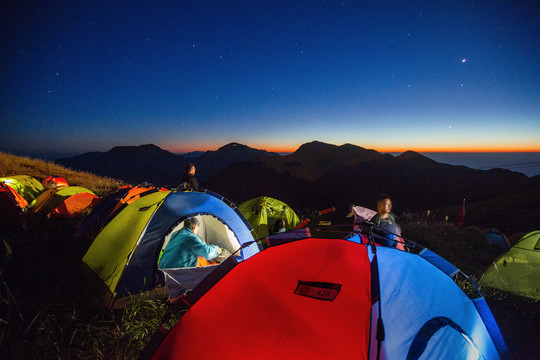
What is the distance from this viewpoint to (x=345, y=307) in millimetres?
1915

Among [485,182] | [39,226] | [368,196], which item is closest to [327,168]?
[368,196]

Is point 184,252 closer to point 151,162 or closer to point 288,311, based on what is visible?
point 288,311

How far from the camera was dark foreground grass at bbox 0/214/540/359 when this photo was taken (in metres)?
2.68

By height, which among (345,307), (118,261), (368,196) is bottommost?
(368,196)

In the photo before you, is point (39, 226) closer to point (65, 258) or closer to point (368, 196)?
point (65, 258)

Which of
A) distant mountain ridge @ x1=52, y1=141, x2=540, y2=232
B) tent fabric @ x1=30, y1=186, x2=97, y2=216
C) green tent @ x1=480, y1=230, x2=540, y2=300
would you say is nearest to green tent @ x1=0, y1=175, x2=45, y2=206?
tent fabric @ x1=30, y1=186, x2=97, y2=216

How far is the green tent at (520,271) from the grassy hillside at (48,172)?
14.8 metres

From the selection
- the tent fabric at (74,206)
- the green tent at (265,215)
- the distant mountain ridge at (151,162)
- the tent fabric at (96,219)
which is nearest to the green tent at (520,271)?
the green tent at (265,215)

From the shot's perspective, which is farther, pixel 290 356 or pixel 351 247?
pixel 351 247

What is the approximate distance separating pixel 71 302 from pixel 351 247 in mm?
4212

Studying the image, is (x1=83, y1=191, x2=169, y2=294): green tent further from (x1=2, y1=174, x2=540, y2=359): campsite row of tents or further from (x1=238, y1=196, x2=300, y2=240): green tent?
(x1=238, y1=196, x2=300, y2=240): green tent

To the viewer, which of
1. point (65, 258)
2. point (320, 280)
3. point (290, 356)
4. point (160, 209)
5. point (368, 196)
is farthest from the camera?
point (368, 196)

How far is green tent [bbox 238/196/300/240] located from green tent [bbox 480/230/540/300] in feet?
17.1

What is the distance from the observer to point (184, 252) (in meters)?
4.24
